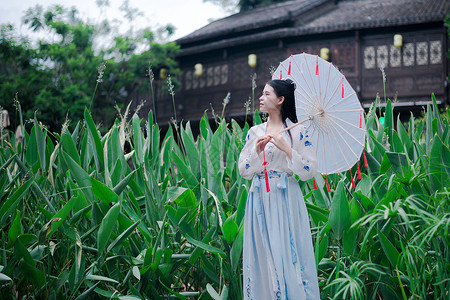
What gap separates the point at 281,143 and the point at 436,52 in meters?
9.84

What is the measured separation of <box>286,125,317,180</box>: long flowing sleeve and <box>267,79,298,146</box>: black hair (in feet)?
0.14

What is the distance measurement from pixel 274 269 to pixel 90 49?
11.0 meters

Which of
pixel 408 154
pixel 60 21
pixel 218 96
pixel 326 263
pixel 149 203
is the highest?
pixel 60 21

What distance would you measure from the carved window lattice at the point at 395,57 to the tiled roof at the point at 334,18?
0.57m

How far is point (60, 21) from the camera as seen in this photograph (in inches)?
487

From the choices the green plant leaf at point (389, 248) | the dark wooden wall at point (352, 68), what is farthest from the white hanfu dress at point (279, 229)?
the dark wooden wall at point (352, 68)

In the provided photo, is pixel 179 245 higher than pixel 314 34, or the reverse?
pixel 314 34

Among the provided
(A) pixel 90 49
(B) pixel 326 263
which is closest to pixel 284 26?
(A) pixel 90 49

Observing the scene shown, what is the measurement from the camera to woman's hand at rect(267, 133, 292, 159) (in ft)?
6.82

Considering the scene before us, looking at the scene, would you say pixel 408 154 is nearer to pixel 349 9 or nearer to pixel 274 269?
pixel 274 269

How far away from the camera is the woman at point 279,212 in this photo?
2078 mm

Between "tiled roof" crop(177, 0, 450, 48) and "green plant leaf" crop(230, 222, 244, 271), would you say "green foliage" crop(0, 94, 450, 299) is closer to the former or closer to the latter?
"green plant leaf" crop(230, 222, 244, 271)

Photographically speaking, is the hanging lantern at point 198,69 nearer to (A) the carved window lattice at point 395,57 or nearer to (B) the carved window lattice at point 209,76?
(B) the carved window lattice at point 209,76

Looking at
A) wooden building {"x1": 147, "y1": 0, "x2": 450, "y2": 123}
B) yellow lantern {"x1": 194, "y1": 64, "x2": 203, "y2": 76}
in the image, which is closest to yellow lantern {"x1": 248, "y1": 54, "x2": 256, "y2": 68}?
wooden building {"x1": 147, "y1": 0, "x2": 450, "y2": 123}
